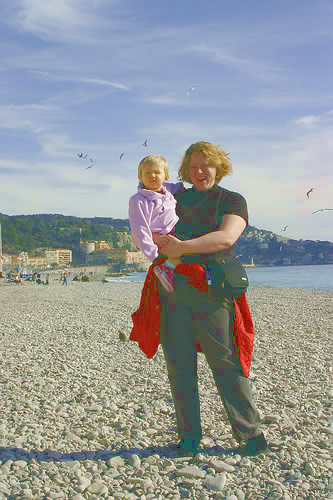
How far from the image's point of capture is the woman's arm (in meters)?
2.97

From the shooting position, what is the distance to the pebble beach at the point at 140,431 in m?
3.07

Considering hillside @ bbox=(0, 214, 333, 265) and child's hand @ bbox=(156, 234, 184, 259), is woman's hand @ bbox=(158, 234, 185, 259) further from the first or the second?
hillside @ bbox=(0, 214, 333, 265)

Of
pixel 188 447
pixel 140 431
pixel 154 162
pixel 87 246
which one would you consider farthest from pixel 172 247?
pixel 87 246

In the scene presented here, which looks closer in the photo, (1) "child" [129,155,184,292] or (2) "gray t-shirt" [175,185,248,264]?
(1) "child" [129,155,184,292]

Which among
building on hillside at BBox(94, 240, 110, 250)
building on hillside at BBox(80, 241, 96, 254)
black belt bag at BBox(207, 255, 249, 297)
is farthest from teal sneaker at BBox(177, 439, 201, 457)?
building on hillside at BBox(80, 241, 96, 254)

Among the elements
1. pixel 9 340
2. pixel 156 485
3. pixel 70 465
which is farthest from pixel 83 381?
pixel 9 340

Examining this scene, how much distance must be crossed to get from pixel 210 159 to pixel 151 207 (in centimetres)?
50

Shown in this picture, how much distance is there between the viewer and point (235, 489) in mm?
3010

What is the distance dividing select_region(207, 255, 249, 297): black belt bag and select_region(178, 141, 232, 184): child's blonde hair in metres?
0.55

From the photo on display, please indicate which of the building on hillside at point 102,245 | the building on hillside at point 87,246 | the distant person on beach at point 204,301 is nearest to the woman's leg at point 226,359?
the distant person on beach at point 204,301

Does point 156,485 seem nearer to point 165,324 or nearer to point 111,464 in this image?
point 111,464

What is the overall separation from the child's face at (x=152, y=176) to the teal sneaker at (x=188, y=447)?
173 cm

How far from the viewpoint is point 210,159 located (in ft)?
10.1

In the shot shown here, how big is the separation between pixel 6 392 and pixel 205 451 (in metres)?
2.71
